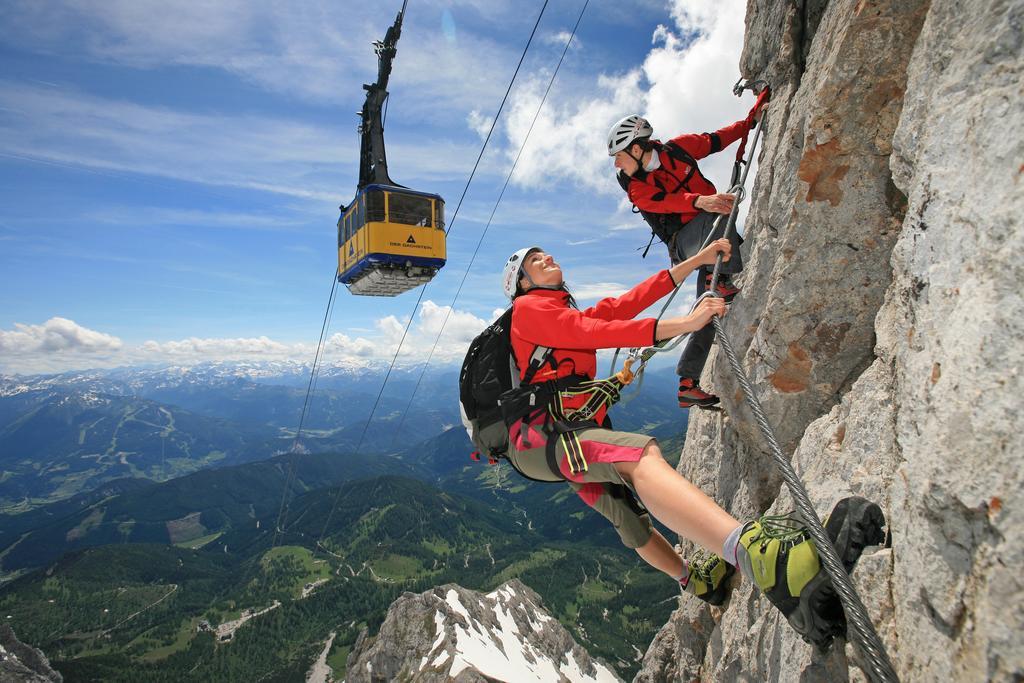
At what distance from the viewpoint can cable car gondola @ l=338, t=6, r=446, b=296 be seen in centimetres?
1992

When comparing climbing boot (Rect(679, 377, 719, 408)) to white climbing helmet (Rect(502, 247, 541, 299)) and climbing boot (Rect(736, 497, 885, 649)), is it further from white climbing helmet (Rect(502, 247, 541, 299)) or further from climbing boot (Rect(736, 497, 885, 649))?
climbing boot (Rect(736, 497, 885, 649))

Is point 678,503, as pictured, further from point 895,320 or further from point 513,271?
point 513,271

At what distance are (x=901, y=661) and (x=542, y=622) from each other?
11226 cm

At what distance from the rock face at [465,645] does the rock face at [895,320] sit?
58.2 metres

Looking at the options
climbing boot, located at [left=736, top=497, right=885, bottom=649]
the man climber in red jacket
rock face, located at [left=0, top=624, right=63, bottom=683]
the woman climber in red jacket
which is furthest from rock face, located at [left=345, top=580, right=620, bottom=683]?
climbing boot, located at [left=736, top=497, right=885, bottom=649]

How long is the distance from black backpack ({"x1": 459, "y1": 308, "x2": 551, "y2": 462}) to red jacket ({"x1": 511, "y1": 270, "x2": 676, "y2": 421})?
0.15m

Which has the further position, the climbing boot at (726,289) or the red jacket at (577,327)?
the climbing boot at (726,289)

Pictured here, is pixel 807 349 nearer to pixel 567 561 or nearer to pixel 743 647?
pixel 743 647

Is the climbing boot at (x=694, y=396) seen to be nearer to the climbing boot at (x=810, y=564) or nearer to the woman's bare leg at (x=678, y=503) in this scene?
the woman's bare leg at (x=678, y=503)

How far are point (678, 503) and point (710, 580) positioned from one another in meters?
2.52

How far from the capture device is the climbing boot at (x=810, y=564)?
2.98 metres

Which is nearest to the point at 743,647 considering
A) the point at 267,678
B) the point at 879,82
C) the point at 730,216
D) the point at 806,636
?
the point at 806,636

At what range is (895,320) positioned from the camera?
3.55 meters

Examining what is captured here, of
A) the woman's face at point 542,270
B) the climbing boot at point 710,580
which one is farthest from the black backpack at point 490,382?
the climbing boot at point 710,580
